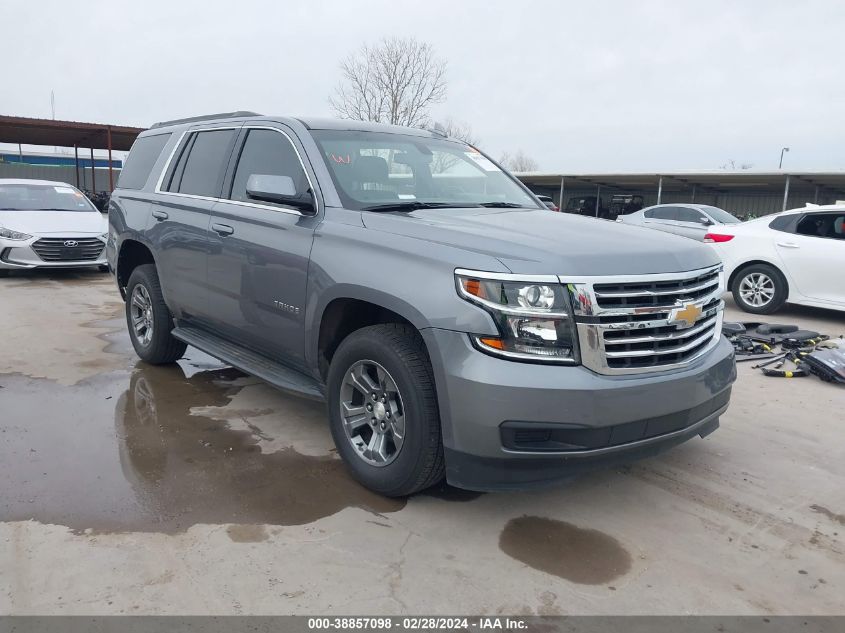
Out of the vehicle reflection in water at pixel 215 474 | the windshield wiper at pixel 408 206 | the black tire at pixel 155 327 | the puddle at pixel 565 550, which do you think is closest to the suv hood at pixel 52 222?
the black tire at pixel 155 327

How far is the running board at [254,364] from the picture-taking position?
13.0 ft

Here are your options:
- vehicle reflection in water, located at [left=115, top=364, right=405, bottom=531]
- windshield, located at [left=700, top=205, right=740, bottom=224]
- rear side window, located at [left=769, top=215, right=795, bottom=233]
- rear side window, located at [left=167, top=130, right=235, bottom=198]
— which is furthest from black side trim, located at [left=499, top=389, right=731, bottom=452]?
windshield, located at [left=700, top=205, right=740, bottom=224]

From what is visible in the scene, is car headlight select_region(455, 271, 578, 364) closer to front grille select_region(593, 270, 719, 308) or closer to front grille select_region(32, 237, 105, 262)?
front grille select_region(593, 270, 719, 308)

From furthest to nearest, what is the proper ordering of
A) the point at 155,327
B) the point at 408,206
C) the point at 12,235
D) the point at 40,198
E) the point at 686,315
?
the point at 40,198
the point at 12,235
the point at 155,327
the point at 408,206
the point at 686,315

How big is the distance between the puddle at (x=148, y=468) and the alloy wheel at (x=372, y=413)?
250 mm

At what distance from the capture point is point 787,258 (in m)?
8.86

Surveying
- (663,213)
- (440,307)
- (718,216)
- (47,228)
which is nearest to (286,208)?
(440,307)

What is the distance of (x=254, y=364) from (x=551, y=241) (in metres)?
2.15

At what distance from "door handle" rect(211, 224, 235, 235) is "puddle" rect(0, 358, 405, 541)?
1.28 meters

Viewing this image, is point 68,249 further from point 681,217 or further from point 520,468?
point 681,217

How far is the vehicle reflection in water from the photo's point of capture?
338 centimetres

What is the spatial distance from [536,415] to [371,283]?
1.05 meters
